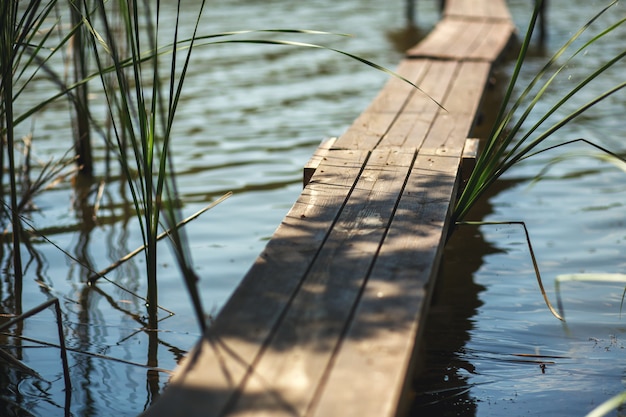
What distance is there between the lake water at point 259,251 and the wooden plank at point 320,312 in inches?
10.9

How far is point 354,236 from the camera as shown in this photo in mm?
2469

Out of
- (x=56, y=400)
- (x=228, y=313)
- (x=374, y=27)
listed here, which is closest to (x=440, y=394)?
(x=228, y=313)

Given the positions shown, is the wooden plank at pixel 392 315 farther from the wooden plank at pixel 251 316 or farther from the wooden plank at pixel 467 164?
the wooden plank at pixel 467 164

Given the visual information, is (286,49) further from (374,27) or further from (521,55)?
(521,55)

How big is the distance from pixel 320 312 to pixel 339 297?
0.09 metres

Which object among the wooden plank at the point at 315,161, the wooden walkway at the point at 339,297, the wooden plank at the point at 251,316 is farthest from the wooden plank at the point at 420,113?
the wooden plank at the point at 251,316

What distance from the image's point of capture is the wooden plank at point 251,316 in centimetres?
166

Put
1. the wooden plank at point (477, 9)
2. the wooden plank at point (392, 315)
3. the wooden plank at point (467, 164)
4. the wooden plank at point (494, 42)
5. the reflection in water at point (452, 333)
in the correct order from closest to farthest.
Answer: the wooden plank at point (392, 315) → the reflection in water at point (452, 333) → the wooden plank at point (467, 164) → the wooden plank at point (494, 42) → the wooden plank at point (477, 9)

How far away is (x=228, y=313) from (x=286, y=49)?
7.26 meters

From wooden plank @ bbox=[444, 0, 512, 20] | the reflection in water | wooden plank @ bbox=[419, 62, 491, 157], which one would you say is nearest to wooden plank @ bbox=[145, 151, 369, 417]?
the reflection in water

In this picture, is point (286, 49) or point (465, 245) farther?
point (286, 49)

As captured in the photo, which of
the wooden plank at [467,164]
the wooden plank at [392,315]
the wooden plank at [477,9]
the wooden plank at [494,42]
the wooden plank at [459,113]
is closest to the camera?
the wooden plank at [392,315]

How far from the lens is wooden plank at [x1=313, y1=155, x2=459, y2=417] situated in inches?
65.1

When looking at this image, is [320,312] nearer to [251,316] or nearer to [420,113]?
[251,316]
